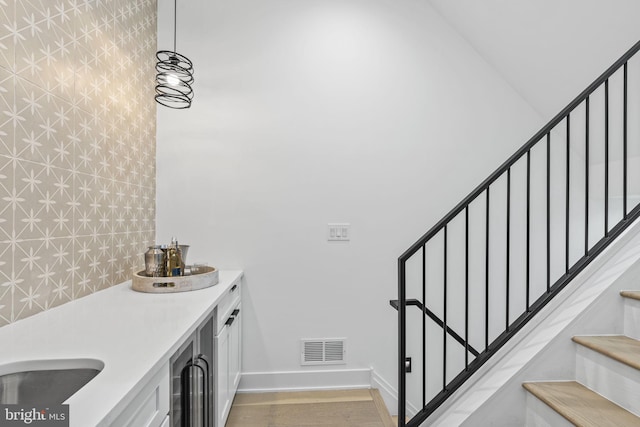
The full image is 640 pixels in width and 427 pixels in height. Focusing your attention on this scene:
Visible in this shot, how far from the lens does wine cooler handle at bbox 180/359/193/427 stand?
1.24 m

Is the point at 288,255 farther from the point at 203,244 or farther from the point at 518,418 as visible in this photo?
the point at 518,418

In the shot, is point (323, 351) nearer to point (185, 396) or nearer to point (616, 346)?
point (185, 396)

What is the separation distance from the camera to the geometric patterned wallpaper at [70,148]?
Result: 4.10ft

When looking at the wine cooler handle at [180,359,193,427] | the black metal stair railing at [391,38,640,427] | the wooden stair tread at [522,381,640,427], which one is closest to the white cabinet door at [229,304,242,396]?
the wine cooler handle at [180,359,193,427]

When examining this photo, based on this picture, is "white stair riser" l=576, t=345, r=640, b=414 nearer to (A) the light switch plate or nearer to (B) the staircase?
(B) the staircase

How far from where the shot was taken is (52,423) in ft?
2.17

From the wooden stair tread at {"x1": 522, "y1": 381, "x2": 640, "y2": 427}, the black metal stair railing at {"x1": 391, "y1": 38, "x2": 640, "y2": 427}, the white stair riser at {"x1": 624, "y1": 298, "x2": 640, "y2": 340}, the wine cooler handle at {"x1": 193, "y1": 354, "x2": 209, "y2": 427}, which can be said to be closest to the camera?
the wooden stair tread at {"x1": 522, "y1": 381, "x2": 640, "y2": 427}

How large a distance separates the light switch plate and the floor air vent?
0.73 meters

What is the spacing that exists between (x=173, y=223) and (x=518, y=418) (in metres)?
2.27

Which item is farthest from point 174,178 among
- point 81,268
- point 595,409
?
point 595,409

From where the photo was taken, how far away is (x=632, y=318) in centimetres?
153

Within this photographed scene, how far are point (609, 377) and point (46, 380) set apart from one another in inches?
77.0

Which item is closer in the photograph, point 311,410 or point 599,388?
point 599,388

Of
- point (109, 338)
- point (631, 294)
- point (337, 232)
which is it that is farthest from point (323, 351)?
point (631, 294)
